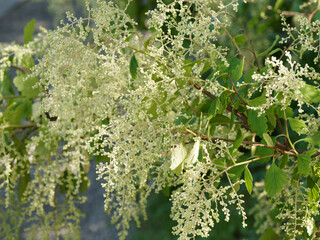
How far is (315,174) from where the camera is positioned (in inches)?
42.0

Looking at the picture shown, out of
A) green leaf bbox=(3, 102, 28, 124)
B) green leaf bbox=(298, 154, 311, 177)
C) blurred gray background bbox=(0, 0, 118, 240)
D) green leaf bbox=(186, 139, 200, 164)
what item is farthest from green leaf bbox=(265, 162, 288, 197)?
blurred gray background bbox=(0, 0, 118, 240)

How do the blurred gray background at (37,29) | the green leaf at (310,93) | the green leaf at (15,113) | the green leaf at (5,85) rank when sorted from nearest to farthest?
the green leaf at (310,93), the green leaf at (15,113), the green leaf at (5,85), the blurred gray background at (37,29)

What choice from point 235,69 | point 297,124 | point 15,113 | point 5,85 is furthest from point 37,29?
point 297,124

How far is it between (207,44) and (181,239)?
1.56ft

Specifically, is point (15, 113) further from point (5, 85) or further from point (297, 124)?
point (297, 124)

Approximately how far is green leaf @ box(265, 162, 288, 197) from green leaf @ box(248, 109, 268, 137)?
9 cm

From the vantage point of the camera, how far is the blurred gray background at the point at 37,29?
313 cm

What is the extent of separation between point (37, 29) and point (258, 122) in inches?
169

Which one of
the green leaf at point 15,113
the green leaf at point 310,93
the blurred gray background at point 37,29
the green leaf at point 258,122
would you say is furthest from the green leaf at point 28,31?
the blurred gray background at point 37,29

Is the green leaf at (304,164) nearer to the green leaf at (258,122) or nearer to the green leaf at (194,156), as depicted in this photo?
the green leaf at (258,122)

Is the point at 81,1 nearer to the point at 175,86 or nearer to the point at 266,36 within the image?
the point at 266,36

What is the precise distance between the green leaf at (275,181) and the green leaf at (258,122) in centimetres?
9

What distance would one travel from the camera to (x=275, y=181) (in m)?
1.01

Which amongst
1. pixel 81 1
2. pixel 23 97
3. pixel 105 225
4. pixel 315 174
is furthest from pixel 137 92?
pixel 81 1
